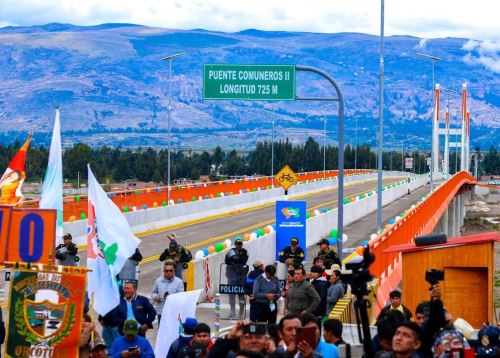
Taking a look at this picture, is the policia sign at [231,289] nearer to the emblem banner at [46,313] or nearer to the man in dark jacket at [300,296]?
the man in dark jacket at [300,296]

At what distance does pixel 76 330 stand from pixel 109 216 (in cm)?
197

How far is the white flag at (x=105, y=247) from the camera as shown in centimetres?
1399

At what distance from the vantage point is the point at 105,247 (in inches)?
562

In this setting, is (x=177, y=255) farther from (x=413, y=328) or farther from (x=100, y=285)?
(x=413, y=328)

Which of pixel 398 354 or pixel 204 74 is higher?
pixel 204 74

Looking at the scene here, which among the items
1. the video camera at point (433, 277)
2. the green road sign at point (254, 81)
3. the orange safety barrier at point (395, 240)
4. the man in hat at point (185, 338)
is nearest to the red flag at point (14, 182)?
the orange safety barrier at point (395, 240)

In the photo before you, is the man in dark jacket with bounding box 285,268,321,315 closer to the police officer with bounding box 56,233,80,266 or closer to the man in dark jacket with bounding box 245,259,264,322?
the man in dark jacket with bounding box 245,259,264,322

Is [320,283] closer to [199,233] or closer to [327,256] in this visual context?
[327,256]

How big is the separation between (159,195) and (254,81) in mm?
21194

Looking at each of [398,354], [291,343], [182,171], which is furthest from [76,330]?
[182,171]

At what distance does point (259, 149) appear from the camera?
16400cm

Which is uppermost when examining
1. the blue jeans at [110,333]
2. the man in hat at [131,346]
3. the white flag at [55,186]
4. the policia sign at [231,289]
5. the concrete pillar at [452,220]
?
the white flag at [55,186]

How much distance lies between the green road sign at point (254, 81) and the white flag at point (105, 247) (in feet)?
46.9

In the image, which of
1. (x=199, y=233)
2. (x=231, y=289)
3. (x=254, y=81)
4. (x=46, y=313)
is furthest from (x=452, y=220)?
(x=46, y=313)
